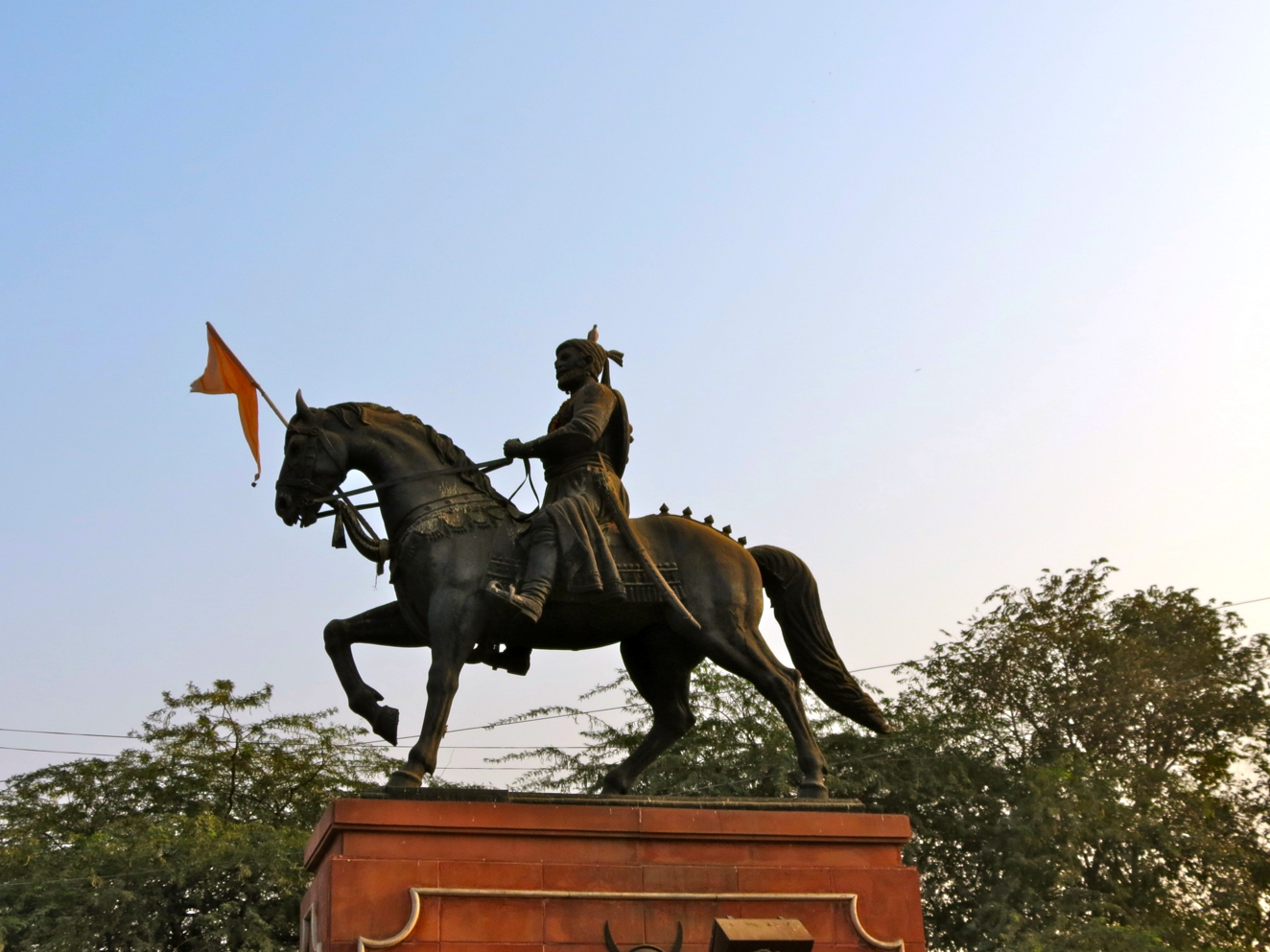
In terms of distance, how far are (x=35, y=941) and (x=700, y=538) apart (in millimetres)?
13279

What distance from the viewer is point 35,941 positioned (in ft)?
57.9

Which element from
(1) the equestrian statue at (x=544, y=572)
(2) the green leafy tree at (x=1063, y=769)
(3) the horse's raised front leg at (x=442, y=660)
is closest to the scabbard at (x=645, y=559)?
(1) the equestrian statue at (x=544, y=572)

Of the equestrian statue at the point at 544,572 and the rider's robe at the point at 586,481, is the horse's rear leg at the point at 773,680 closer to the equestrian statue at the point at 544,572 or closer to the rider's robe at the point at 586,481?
the equestrian statue at the point at 544,572

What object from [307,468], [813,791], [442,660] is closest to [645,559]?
[442,660]

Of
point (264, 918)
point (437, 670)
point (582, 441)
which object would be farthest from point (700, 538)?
point (264, 918)

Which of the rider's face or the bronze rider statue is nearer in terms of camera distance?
the bronze rider statue

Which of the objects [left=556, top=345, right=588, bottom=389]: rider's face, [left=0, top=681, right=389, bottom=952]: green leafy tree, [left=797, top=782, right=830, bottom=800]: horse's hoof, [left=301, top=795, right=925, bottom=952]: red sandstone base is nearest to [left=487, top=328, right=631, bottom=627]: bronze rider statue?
[left=556, top=345, right=588, bottom=389]: rider's face

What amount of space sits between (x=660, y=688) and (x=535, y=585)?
5.01ft

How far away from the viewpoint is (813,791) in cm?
864

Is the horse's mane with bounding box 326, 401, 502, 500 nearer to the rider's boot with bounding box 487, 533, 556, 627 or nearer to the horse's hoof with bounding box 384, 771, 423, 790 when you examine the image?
the rider's boot with bounding box 487, 533, 556, 627

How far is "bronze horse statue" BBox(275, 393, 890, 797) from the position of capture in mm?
8430

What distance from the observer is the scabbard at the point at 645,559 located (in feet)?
28.4

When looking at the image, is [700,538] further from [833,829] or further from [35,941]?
[35,941]

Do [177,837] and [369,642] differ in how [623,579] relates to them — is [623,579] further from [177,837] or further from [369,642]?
[177,837]
